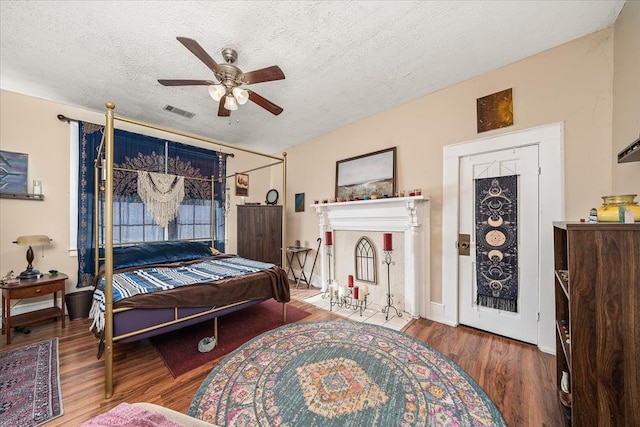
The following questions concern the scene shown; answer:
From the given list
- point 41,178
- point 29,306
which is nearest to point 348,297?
point 29,306

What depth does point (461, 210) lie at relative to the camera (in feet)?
8.92

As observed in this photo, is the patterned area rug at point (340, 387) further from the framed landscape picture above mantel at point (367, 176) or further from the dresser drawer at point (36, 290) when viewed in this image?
the dresser drawer at point (36, 290)

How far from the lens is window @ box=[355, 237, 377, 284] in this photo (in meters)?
3.42

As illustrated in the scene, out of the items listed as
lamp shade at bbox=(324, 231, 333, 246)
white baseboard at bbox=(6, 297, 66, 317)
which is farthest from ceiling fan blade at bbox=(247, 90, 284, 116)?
white baseboard at bbox=(6, 297, 66, 317)

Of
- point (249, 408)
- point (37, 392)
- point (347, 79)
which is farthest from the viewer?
point (347, 79)

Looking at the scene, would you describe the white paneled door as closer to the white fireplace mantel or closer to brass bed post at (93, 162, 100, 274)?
the white fireplace mantel

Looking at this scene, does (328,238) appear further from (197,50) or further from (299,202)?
(197,50)

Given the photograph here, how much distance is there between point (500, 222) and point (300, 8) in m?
2.74

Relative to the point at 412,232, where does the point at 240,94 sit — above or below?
above

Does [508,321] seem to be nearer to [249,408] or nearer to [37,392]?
[249,408]

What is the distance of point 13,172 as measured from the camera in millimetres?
2748

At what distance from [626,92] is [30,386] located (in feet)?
16.3

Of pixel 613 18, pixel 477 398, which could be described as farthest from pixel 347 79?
pixel 477 398

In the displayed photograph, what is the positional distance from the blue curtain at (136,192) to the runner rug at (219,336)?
70.1 inches
